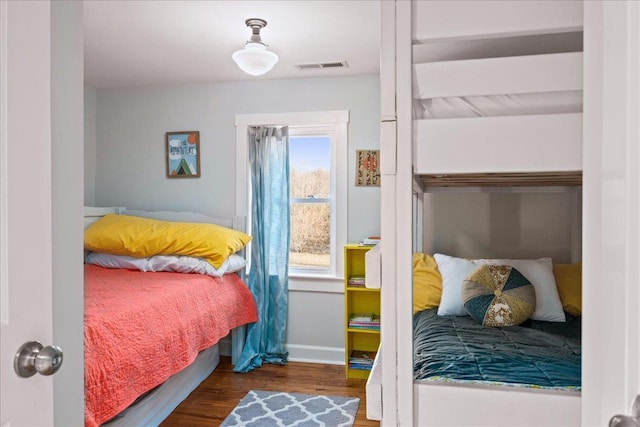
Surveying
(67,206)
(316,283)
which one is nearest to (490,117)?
(67,206)

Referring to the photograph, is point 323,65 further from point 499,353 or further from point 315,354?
point 499,353

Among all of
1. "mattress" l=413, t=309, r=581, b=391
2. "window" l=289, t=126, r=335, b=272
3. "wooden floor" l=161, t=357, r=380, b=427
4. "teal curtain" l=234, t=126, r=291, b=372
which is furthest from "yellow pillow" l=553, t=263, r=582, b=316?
"teal curtain" l=234, t=126, r=291, b=372

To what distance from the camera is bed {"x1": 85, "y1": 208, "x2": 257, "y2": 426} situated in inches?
84.3

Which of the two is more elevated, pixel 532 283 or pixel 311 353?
pixel 532 283

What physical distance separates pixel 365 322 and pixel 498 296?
5.33ft

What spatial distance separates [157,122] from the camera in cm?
420

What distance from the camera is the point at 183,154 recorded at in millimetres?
4137

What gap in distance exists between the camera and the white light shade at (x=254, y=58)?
2.71 m

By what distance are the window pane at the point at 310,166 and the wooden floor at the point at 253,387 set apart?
55.1 inches

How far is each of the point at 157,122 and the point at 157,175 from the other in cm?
46

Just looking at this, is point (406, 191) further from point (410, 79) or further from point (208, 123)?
point (208, 123)

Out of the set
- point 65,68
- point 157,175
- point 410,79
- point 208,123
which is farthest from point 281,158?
point 410,79

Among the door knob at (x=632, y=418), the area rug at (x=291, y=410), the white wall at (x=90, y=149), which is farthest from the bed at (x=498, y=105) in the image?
the white wall at (x=90, y=149)

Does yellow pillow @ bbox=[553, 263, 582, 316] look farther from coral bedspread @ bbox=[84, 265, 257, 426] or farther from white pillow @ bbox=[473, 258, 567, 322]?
coral bedspread @ bbox=[84, 265, 257, 426]
